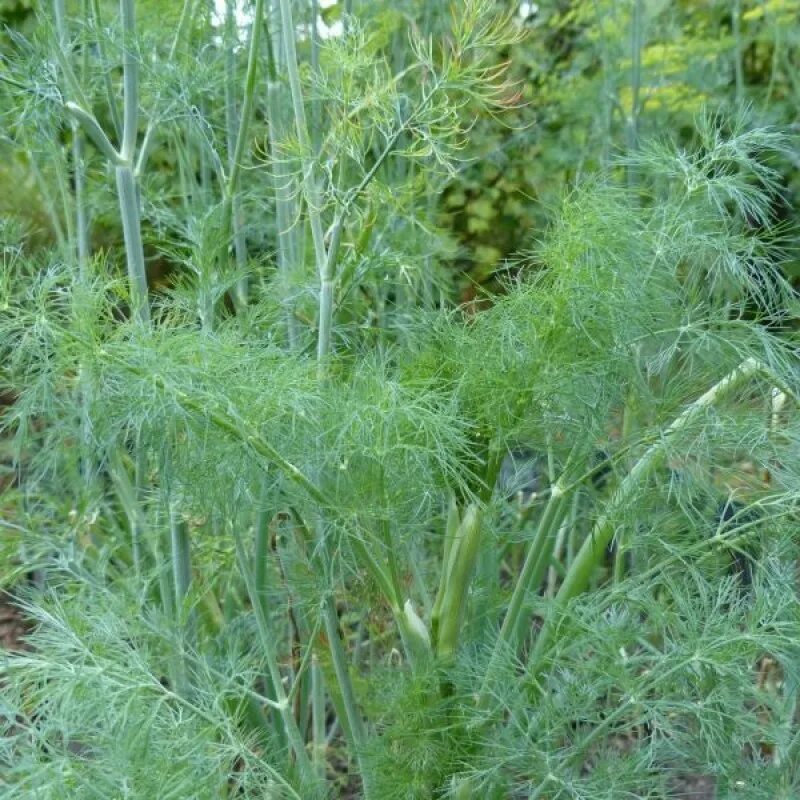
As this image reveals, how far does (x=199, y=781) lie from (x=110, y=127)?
7.03 ft

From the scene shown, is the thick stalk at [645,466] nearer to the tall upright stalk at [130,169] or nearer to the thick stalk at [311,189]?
the thick stalk at [311,189]

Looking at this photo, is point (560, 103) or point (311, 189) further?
point (560, 103)

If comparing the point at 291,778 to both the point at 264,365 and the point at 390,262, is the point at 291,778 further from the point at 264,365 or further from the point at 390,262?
the point at 390,262

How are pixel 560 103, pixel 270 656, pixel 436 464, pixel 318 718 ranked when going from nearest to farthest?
1. pixel 436 464
2. pixel 270 656
3. pixel 318 718
4. pixel 560 103

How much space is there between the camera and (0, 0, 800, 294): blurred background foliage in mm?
2449

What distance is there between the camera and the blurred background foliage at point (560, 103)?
245 centimetres

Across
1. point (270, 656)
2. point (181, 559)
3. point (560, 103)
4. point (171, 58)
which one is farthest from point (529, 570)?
point (560, 103)

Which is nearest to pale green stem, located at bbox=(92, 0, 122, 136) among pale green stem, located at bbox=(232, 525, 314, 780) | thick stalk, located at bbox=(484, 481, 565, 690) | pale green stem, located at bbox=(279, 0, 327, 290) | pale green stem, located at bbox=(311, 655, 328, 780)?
pale green stem, located at bbox=(279, 0, 327, 290)

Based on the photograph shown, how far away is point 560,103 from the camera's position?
3291 millimetres

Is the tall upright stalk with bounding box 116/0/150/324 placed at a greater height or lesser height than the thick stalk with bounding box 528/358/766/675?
greater

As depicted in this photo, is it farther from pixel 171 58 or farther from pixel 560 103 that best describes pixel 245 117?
pixel 560 103

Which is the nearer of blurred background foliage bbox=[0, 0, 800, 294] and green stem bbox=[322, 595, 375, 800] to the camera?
green stem bbox=[322, 595, 375, 800]

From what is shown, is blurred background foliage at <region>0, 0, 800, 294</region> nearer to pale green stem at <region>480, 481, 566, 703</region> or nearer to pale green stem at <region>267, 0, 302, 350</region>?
pale green stem at <region>267, 0, 302, 350</region>

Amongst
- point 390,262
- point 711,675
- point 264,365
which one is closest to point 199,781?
point 264,365
